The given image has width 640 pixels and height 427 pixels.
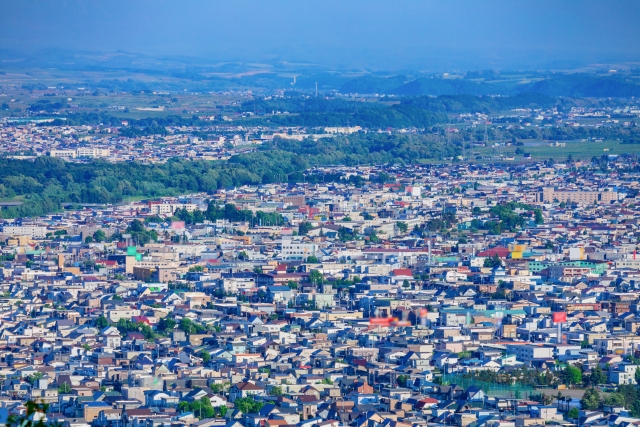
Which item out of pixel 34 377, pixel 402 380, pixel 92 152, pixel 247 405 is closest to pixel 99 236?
pixel 34 377

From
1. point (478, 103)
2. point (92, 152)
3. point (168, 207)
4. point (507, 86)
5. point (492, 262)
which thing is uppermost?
point (492, 262)

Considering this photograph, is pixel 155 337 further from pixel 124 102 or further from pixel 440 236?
pixel 124 102

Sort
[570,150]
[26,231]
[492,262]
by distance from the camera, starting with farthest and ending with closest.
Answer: [570,150], [26,231], [492,262]

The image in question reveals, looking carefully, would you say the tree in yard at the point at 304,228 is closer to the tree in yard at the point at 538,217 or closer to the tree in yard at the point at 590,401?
the tree in yard at the point at 538,217

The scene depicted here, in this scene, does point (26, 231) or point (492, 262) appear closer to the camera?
point (492, 262)

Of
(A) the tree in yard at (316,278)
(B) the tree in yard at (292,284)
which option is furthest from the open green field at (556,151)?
(B) the tree in yard at (292,284)

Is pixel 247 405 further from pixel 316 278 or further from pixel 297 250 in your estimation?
pixel 297 250

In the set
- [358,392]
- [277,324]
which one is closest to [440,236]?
[277,324]
